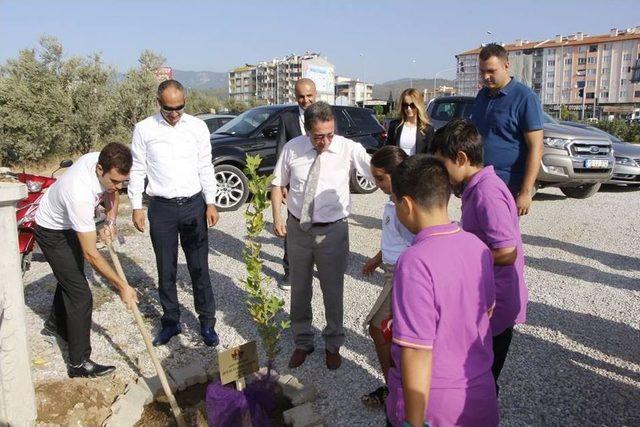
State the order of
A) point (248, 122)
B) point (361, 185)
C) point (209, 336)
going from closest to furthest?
point (209, 336), point (248, 122), point (361, 185)

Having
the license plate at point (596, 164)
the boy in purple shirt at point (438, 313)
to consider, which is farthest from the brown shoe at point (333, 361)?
the license plate at point (596, 164)

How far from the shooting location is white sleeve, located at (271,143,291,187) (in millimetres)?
3578

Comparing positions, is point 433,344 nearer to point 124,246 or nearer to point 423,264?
point 423,264

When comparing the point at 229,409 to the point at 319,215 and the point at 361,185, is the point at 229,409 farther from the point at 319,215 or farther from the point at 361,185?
the point at 361,185

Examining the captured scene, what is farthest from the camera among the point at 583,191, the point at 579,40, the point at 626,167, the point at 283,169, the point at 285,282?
the point at 579,40

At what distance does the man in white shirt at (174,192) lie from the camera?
3908 mm

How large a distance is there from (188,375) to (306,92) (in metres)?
2.58

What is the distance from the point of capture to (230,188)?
8.98 meters

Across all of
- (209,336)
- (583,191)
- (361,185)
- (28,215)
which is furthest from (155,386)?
(583,191)

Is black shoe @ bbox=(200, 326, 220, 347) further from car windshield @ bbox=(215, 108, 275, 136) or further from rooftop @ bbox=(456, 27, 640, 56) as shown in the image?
rooftop @ bbox=(456, 27, 640, 56)

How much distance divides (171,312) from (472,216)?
2.72 metres

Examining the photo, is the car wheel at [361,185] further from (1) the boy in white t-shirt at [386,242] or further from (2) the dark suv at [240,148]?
(1) the boy in white t-shirt at [386,242]

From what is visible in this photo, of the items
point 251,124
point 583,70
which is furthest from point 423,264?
point 583,70

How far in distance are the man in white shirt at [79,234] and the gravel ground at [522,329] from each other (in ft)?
1.07
